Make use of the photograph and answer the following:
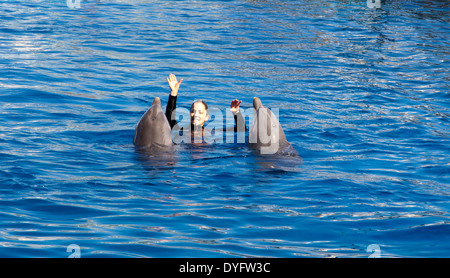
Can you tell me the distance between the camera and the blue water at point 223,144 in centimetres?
585

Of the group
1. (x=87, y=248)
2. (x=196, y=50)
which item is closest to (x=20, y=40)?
(x=196, y=50)

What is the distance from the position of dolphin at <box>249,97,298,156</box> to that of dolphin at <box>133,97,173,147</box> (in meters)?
1.25

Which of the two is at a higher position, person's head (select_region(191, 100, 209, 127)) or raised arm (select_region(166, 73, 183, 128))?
raised arm (select_region(166, 73, 183, 128))

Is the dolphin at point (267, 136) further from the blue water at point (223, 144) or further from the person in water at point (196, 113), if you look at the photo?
the person in water at point (196, 113)

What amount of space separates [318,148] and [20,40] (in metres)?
9.23

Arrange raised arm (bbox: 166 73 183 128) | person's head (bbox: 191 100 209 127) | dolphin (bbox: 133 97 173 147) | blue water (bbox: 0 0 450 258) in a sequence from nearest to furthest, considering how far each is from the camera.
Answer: blue water (bbox: 0 0 450 258) → dolphin (bbox: 133 97 173 147) → raised arm (bbox: 166 73 183 128) → person's head (bbox: 191 100 209 127)

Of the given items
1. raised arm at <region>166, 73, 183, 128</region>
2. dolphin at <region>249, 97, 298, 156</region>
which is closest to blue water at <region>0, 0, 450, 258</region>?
dolphin at <region>249, 97, 298, 156</region>

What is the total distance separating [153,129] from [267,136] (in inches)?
61.2

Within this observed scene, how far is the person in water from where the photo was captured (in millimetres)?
9234

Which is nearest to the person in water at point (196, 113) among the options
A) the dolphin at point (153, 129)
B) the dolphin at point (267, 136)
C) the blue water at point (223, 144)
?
the blue water at point (223, 144)

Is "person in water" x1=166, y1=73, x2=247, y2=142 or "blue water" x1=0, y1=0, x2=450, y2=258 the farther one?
"person in water" x1=166, y1=73, x2=247, y2=142

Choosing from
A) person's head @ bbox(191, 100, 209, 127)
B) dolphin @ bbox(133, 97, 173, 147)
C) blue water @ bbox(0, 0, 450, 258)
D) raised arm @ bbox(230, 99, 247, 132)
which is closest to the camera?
blue water @ bbox(0, 0, 450, 258)

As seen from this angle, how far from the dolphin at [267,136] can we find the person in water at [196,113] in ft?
2.41

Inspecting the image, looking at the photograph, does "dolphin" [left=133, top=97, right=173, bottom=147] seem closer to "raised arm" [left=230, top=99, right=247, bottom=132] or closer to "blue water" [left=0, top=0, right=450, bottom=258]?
"blue water" [left=0, top=0, right=450, bottom=258]
